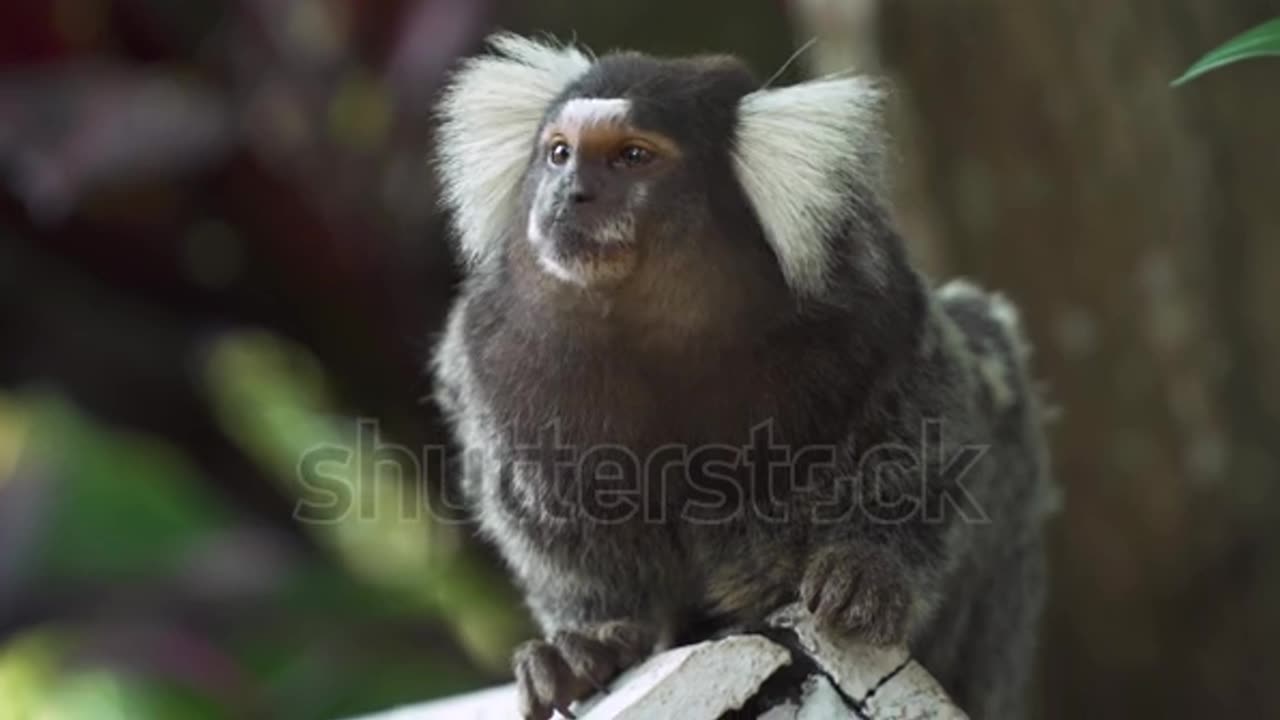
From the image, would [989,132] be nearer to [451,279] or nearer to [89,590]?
[451,279]

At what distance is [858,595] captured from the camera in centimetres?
185

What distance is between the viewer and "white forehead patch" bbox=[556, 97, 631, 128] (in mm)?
1829

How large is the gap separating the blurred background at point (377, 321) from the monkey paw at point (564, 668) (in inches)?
49.3

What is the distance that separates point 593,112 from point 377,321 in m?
1.66

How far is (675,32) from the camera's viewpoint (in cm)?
381

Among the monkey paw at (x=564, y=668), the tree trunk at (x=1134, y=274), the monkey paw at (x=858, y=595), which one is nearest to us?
the monkey paw at (x=858, y=595)

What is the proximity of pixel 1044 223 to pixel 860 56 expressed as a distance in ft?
1.46

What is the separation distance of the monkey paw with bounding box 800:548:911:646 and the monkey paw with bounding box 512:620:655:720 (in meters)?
0.26

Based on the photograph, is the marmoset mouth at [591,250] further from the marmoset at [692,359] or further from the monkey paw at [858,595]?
the monkey paw at [858,595]

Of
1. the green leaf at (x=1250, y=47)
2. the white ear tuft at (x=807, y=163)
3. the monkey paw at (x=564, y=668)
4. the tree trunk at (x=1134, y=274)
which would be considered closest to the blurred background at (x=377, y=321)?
the tree trunk at (x=1134, y=274)

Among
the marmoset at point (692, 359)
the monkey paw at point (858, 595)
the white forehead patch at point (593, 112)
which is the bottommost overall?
the monkey paw at point (858, 595)

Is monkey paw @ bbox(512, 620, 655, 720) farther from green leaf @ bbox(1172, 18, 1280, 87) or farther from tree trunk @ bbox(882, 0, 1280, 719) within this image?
tree trunk @ bbox(882, 0, 1280, 719)

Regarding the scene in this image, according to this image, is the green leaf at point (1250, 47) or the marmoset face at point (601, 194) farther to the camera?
the marmoset face at point (601, 194)

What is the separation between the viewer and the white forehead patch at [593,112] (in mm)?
1829
